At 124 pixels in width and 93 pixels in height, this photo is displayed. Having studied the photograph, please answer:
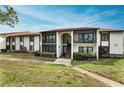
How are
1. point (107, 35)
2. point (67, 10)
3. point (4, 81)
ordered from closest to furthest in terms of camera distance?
1. point (4, 81)
2. point (67, 10)
3. point (107, 35)

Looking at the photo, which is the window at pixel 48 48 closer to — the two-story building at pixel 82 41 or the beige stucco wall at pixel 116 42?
the two-story building at pixel 82 41

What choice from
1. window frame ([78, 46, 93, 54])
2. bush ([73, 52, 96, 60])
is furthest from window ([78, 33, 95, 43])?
bush ([73, 52, 96, 60])

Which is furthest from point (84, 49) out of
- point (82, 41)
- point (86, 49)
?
point (82, 41)

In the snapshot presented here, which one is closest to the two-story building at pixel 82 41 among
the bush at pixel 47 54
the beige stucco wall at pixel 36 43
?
the bush at pixel 47 54

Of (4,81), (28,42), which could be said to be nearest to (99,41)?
(28,42)

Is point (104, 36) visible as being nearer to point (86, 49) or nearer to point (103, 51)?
point (103, 51)

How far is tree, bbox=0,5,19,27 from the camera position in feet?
43.0

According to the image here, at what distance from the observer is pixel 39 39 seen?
32719mm

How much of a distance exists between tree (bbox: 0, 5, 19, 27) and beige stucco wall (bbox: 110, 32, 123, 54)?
1636 cm

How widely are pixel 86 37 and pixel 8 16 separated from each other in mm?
15355

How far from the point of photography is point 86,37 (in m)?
27.2

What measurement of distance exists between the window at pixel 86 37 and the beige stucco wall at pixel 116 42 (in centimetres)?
262
